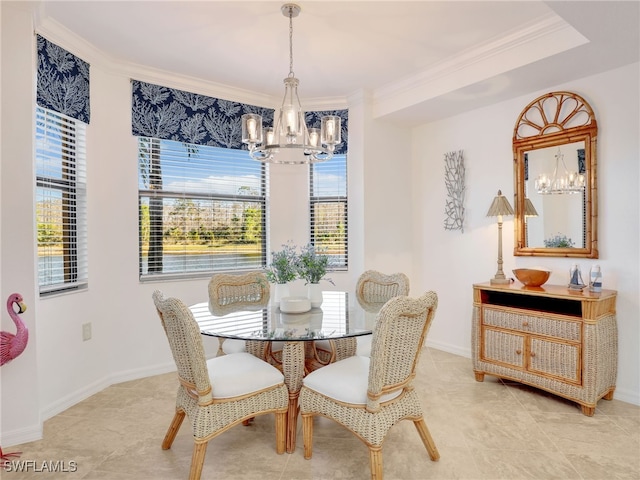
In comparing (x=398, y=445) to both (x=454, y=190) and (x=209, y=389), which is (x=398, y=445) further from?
(x=454, y=190)

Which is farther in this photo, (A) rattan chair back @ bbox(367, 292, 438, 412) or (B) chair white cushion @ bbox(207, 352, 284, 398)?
(B) chair white cushion @ bbox(207, 352, 284, 398)

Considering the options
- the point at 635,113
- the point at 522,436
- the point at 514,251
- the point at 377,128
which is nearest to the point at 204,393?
the point at 522,436

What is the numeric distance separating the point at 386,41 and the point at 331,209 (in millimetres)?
1787

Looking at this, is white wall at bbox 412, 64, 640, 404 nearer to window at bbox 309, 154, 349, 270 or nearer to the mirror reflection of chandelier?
the mirror reflection of chandelier

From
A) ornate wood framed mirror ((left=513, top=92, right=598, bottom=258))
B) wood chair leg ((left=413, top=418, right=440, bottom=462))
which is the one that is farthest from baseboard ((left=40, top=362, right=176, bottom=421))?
ornate wood framed mirror ((left=513, top=92, right=598, bottom=258))

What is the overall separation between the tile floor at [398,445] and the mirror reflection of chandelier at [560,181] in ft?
5.14

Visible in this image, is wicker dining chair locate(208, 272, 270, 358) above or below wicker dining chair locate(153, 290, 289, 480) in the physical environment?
above

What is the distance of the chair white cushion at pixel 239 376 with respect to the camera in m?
1.95

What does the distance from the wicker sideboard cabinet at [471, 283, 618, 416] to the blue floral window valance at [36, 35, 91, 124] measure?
3.37m

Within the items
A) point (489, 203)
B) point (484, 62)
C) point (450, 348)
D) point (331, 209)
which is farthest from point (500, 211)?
point (331, 209)

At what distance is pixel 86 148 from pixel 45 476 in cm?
219

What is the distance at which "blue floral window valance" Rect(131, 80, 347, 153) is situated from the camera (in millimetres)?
3324

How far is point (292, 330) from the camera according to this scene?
6.79ft

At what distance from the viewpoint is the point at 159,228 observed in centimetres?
350
